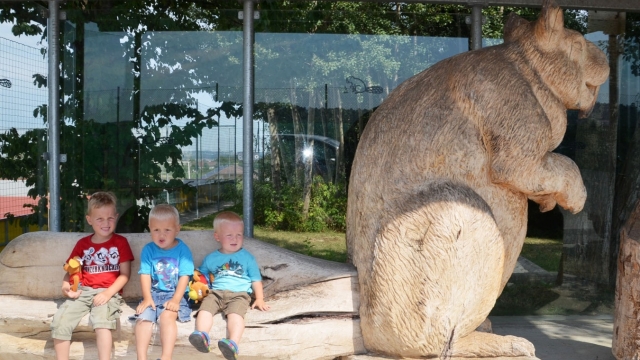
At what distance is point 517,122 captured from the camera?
11.4 feet

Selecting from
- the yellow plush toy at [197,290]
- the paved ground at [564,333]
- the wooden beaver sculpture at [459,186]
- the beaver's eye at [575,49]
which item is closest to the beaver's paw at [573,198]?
the wooden beaver sculpture at [459,186]

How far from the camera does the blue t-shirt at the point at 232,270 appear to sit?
3723 millimetres

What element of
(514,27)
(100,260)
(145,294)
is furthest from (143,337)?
(514,27)

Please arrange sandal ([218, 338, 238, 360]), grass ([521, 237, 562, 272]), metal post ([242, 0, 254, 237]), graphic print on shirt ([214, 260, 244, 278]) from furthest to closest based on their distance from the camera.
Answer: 1. grass ([521, 237, 562, 272])
2. metal post ([242, 0, 254, 237])
3. graphic print on shirt ([214, 260, 244, 278])
4. sandal ([218, 338, 238, 360])

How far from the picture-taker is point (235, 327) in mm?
3498

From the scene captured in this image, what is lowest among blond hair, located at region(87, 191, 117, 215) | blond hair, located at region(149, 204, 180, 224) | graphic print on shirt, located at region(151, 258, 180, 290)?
graphic print on shirt, located at region(151, 258, 180, 290)

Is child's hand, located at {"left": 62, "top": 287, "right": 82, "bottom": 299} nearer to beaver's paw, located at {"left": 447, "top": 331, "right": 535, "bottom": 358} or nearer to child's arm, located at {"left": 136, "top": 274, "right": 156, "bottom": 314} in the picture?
child's arm, located at {"left": 136, "top": 274, "right": 156, "bottom": 314}

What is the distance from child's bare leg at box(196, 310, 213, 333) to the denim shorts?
97 millimetres

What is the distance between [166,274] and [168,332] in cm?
38

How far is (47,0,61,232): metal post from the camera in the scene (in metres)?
5.64

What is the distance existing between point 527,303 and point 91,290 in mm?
4185

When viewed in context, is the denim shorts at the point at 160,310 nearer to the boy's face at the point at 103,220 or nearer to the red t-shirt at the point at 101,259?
the red t-shirt at the point at 101,259

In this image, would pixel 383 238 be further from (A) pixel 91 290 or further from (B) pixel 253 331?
(A) pixel 91 290

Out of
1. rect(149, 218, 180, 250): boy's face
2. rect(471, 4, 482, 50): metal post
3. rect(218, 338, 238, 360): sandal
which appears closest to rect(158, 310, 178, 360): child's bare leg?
rect(218, 338, 238, 360): sandal
